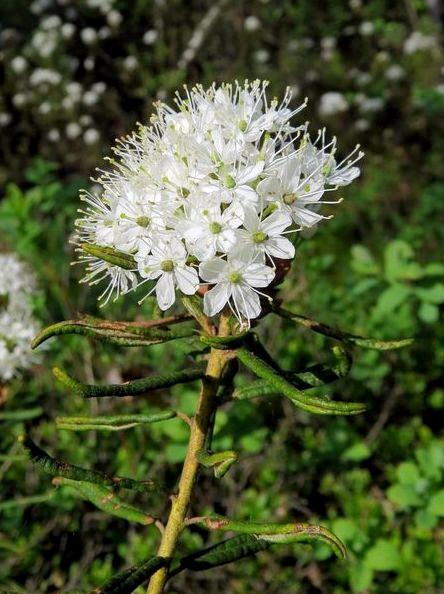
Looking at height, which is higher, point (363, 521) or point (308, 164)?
point (308, 164)

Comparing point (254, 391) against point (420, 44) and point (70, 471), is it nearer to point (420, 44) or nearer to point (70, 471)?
point (70, 471)

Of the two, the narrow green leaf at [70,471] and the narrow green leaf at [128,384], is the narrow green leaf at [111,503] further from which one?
the narrow green leaf at [128,384]

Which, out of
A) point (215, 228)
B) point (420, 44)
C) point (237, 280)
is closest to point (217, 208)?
point (215, 228)

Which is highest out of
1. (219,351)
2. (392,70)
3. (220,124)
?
(392,70)

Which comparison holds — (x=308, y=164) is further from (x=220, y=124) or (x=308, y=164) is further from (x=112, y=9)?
(x=112, y=9)

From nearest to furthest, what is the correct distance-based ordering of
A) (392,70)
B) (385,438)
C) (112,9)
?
1. (385,438)
2. (392,70)
3. (112,9)

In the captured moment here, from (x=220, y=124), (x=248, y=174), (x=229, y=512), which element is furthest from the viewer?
(x=229, y=512)

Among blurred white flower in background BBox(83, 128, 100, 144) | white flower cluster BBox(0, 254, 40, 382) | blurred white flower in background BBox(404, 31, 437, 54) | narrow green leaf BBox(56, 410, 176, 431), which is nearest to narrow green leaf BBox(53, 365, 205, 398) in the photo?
narrow green leaf BBox(56, 410, 176, 431)

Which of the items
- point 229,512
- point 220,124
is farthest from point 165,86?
point 220,124
